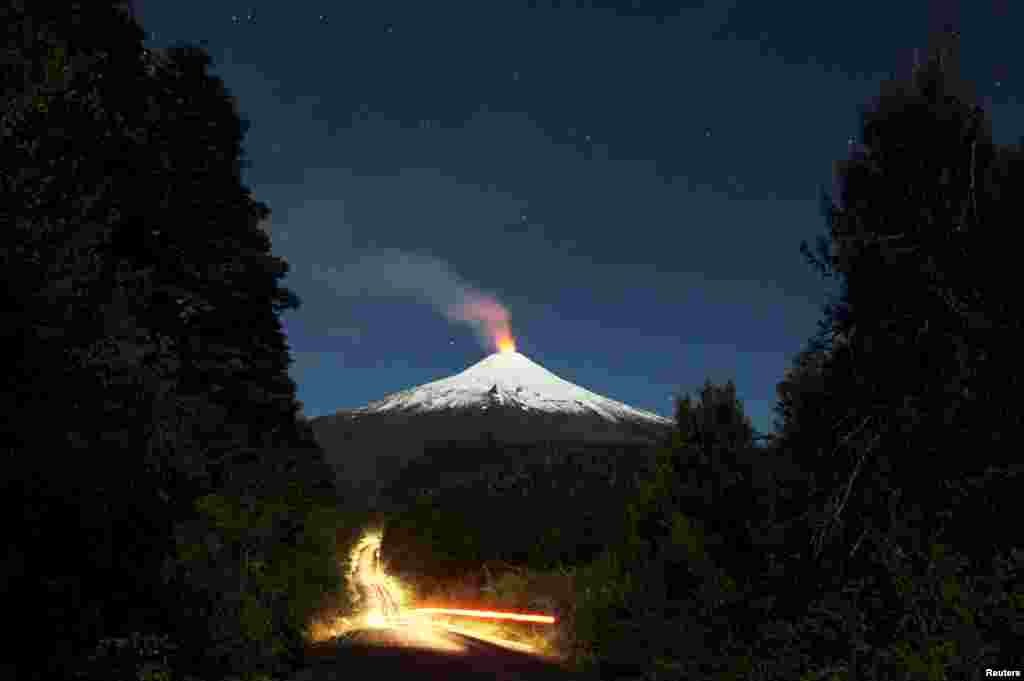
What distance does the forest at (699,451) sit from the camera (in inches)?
279

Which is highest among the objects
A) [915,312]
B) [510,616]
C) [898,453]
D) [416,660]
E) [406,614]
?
[915,312]

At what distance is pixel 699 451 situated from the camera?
48.9 ft

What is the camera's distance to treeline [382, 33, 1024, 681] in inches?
299

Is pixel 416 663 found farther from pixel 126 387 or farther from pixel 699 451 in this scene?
pixel 126 387

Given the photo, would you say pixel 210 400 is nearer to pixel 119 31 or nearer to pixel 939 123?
pixel 119 31

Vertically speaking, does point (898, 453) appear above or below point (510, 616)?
above

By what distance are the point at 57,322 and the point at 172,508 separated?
11.7 feet

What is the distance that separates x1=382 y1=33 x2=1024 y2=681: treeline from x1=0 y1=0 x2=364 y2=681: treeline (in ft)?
24.9

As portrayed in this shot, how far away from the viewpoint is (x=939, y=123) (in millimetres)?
9891

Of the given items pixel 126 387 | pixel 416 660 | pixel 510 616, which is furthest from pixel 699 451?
pixel 510 616

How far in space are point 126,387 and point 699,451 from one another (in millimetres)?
10510

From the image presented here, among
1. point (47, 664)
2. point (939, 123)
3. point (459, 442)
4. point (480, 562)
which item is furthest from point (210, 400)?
point (459, 442)

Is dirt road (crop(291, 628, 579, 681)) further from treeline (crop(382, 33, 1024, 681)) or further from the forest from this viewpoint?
treeline (crop(382, 33, 1024, 681))

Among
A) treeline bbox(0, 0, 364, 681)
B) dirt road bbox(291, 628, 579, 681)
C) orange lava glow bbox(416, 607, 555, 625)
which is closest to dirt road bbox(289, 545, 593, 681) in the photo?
dirt road bbox(291, 628, 579, 681)
